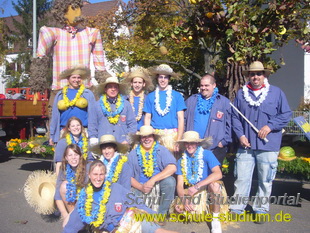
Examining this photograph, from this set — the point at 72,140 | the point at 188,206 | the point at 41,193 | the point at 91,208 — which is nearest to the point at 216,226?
the point at 188,206

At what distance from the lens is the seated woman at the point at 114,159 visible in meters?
3.69

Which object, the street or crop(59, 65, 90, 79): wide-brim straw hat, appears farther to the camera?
crop(59, 65, 90, 79): wide-brim straw hat

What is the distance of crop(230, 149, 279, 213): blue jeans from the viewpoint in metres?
3.97

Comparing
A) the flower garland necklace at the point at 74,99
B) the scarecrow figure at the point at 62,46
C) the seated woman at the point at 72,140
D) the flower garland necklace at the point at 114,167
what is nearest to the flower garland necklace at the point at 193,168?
the flower garland necklace at the point at 114,167

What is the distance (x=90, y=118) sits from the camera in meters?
4.30

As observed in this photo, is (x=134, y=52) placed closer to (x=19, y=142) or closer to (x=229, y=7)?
(x=19, y=142)

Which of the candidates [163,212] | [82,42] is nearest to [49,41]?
[82,42]

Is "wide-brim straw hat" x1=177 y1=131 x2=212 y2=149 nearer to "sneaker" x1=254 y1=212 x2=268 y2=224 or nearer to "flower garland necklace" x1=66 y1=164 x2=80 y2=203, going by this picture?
"sneaker" x1=254 y1=212 x2=268 y2=224

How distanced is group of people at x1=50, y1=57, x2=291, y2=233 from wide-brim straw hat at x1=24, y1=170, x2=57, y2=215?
0.26m

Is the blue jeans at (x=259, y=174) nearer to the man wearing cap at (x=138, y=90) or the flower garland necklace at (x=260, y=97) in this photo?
the flower garland necklace at (x=260, y=97)

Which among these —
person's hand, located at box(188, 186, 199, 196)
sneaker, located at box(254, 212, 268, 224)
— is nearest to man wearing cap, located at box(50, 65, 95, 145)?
person's hand, located at box(188, 186, 199, 196)

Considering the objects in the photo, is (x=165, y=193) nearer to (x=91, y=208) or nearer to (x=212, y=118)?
(x=91, y=208)

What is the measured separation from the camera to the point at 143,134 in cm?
393

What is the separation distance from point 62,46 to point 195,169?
260cm
